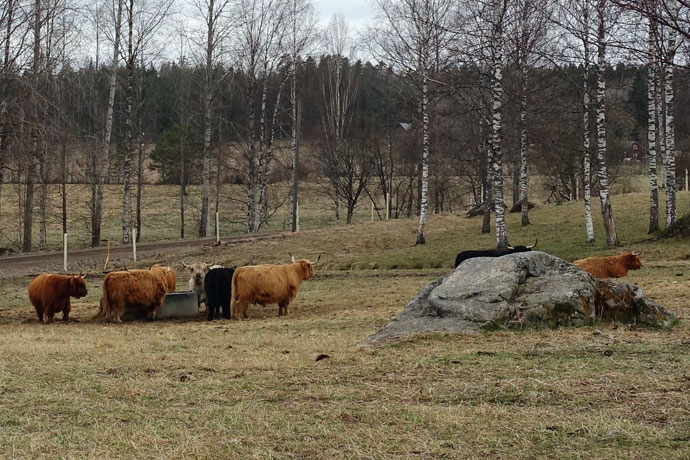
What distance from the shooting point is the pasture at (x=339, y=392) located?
564 cm

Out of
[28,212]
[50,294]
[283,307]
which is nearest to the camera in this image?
[50,294]

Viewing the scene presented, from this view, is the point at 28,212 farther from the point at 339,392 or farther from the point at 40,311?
the point at 339,392

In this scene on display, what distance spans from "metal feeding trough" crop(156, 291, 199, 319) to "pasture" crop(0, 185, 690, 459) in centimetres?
220

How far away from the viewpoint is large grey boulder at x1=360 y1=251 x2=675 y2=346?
10711 millimetres

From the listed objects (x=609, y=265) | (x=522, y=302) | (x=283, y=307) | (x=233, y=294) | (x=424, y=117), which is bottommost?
(x=283, y=307)

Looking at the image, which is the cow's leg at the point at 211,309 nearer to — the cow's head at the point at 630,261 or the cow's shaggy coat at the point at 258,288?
the cow's shaggy coat at the point at 258,288

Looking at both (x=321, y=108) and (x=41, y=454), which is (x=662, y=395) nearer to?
(x=41, y=454)

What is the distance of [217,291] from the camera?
16.1 metres

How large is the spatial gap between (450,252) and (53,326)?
1648cm

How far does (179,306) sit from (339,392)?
32.3ft

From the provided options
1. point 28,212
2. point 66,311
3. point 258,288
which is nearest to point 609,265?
point 258,288

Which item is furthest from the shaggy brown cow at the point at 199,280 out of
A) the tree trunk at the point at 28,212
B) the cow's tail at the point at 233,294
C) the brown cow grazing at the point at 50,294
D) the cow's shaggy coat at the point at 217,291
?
the tree trunk at the point at 28,212

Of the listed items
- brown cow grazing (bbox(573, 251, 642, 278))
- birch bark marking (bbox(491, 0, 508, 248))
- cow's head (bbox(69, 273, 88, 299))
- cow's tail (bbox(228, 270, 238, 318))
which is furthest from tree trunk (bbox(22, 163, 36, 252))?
brown cow grazing (bbox(573, 251, 642, 278))

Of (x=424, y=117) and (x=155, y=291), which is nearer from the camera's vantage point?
(x=155, y=291)
